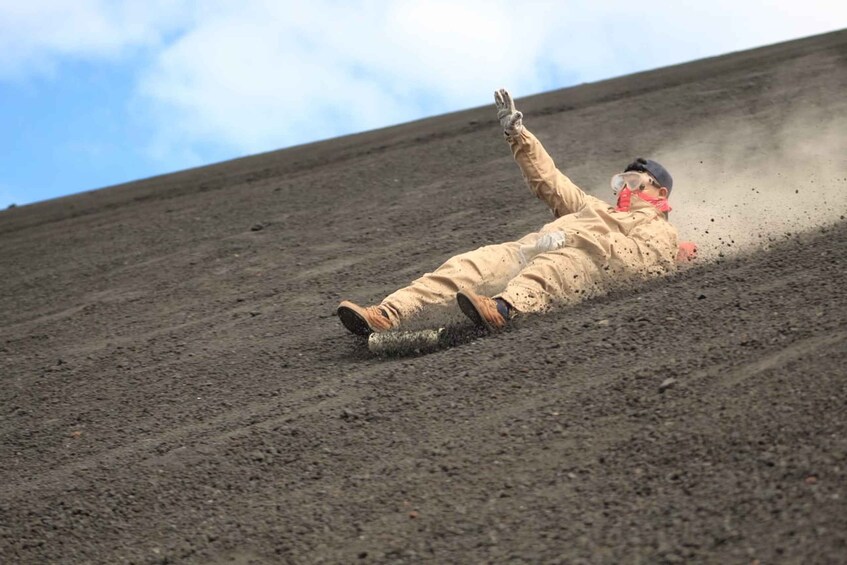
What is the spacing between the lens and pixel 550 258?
658 centimetres

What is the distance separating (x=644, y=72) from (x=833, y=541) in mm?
15730

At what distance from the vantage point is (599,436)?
4.66 metres

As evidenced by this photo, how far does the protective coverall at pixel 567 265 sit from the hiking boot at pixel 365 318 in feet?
0.18

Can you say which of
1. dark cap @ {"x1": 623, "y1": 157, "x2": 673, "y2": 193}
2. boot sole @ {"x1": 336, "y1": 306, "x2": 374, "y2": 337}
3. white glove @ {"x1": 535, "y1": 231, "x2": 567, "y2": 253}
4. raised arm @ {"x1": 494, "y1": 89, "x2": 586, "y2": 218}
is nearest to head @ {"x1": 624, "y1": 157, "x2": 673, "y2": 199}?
dark cap @ {"x1": 623, "y1": 157, "x2": 673, "y2": 193}

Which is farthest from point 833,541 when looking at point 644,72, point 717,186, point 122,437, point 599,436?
point 644,72

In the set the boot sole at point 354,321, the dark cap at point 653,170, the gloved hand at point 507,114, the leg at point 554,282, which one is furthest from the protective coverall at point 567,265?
the gloved hand at point 507,114

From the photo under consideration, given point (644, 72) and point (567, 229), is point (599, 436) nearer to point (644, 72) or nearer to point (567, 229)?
point (567, 229)

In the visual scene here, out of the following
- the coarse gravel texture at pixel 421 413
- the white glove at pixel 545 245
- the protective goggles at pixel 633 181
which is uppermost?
the protective goggles at pixel 633 181

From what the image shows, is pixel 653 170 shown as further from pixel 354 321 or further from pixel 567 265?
pixel 354 321

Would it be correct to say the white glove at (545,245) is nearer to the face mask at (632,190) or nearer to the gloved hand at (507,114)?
the face mask at (632,190)

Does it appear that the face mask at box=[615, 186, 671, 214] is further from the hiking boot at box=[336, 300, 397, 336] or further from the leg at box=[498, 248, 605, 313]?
the hiking boot at box=[336, 300, 397, 336]

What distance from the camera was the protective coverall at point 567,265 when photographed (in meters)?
6.49

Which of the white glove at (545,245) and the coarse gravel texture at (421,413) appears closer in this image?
the coarse gravel texture at (421,413)

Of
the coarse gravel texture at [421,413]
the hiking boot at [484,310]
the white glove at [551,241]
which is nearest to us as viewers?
the coarse gravel texture at [421,413]
